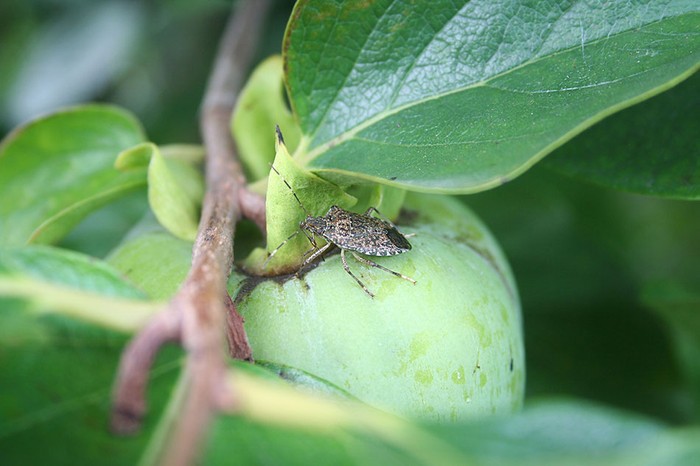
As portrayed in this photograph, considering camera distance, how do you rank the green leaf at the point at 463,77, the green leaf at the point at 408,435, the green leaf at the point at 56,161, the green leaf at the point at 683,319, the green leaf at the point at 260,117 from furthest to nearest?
the green leaf at the point at 683,319, the green leaf at the point at 56,161, the green leaf at the point at 260,117, the green leaf at the point at 463,77, the green leaf at the point at 408,435

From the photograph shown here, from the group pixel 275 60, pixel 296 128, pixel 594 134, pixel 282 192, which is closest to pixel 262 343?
pixel 282 192

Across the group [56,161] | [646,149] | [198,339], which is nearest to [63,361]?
[198,339]

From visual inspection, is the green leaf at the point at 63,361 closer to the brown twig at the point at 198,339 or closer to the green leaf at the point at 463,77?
the brown twig at the point at 198,339

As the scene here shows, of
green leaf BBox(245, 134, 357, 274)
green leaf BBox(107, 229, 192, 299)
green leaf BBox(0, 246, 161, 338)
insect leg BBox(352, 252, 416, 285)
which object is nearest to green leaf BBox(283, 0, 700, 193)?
green leaf BBox(245, 134, 357, 274)

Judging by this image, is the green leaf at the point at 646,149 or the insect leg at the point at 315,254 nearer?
the insect leg at the point at 315,254

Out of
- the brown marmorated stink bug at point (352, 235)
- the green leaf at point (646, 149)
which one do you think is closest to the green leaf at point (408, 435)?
the brown marmorated stink bug at point (352, 235)
